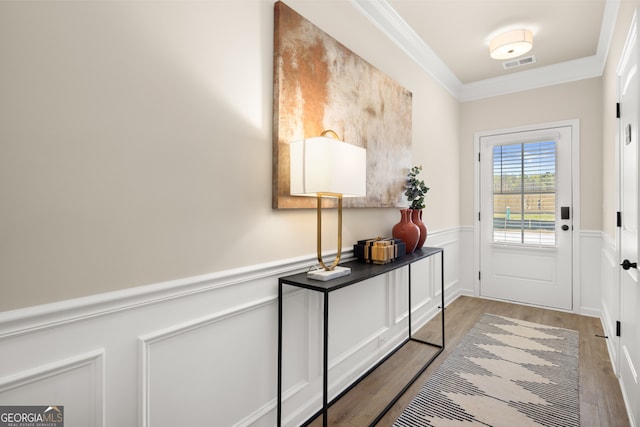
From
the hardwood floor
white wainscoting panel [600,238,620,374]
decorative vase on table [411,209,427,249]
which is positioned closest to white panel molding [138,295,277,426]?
the hardwood floor

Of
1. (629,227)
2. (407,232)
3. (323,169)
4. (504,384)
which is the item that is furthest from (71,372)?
(629,227)

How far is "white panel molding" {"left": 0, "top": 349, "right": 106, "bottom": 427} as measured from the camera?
35.0 inches

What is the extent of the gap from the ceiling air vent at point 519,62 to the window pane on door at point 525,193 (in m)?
0.83

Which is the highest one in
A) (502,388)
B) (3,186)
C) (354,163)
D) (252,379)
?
(354,163)

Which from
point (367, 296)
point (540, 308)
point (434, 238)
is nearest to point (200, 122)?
point (367, 296)

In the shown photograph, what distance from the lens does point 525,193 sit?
370 cm

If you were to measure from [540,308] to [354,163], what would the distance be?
3236mm

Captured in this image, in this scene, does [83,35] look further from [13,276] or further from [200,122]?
[13,276]

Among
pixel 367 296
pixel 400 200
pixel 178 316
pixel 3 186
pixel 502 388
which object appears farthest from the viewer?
pixel 400 200

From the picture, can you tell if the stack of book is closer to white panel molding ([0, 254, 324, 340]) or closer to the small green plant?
the small green plant

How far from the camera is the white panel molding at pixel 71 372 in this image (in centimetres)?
89

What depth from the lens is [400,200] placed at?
8.78 feet

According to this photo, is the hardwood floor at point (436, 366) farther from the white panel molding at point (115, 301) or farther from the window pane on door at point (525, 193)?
the white panel molding at point (115, 301)

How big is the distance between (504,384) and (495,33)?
2667 mm
